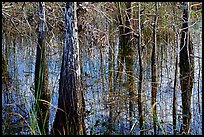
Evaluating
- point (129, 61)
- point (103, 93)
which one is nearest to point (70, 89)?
point (103, 93)

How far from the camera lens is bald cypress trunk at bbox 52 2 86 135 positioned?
19.9 ft

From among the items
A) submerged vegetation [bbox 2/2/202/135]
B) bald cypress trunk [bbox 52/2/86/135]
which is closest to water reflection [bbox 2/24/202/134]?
submerged vegetation [bbox 2/2/202/135]

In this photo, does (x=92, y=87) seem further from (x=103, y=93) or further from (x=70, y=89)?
(x=70, y=89)

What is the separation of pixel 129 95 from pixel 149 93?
39cm

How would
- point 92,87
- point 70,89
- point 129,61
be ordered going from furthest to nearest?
point 129,61
point 92,87
point 70,89

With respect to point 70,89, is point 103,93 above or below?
below

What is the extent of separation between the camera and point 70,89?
614 centimetres

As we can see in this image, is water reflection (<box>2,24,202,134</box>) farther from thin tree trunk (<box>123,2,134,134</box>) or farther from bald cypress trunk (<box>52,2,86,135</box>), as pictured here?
bald cypress trunk (<box>52,2,86,135</box>)

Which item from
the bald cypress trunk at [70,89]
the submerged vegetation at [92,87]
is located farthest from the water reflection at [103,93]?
the bald cypress trunk at [70,89]

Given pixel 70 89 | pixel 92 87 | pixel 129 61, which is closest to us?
pixel 70 89

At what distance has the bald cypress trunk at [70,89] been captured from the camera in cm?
605

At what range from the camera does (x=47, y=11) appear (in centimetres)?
977

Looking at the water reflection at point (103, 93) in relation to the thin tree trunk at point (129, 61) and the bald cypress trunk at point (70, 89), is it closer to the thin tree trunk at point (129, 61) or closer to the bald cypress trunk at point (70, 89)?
the thin tree trunk at point (129, 61)

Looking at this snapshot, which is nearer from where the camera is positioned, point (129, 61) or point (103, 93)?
point (103, 93)
